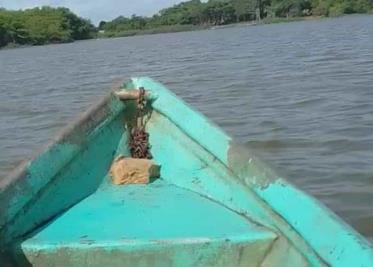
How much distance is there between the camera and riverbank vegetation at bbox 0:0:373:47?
7296cm

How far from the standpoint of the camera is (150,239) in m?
2.19

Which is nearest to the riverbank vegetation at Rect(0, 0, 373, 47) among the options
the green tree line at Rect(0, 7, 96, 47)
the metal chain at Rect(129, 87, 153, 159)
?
the green tree line at Rect(0, 7, 96, 47)

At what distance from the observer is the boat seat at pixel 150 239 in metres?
2.15

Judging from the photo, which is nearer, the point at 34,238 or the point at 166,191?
the point at 34,238

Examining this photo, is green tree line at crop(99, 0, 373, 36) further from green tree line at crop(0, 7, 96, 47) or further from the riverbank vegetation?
green tree line at crop(0, 7, 96, 47)

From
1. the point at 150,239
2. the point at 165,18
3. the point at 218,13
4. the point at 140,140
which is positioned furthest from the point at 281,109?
the point at 165,18

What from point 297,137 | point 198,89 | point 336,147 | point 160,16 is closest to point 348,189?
point 336,147

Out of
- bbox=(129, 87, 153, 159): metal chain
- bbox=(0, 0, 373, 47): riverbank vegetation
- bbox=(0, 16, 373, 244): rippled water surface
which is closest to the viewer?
bbox=(129, 87, 153, 159): metal chain

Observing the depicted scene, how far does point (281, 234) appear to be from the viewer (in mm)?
2152

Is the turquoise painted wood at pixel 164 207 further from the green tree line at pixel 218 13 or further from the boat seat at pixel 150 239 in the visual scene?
the green tree line at pixel 218 13

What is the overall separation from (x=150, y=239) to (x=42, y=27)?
7583 centimetres

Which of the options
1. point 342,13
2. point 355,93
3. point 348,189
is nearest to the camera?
point 348,189

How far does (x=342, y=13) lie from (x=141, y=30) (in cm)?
2646

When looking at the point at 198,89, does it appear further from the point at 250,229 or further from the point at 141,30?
the point at 141,30
